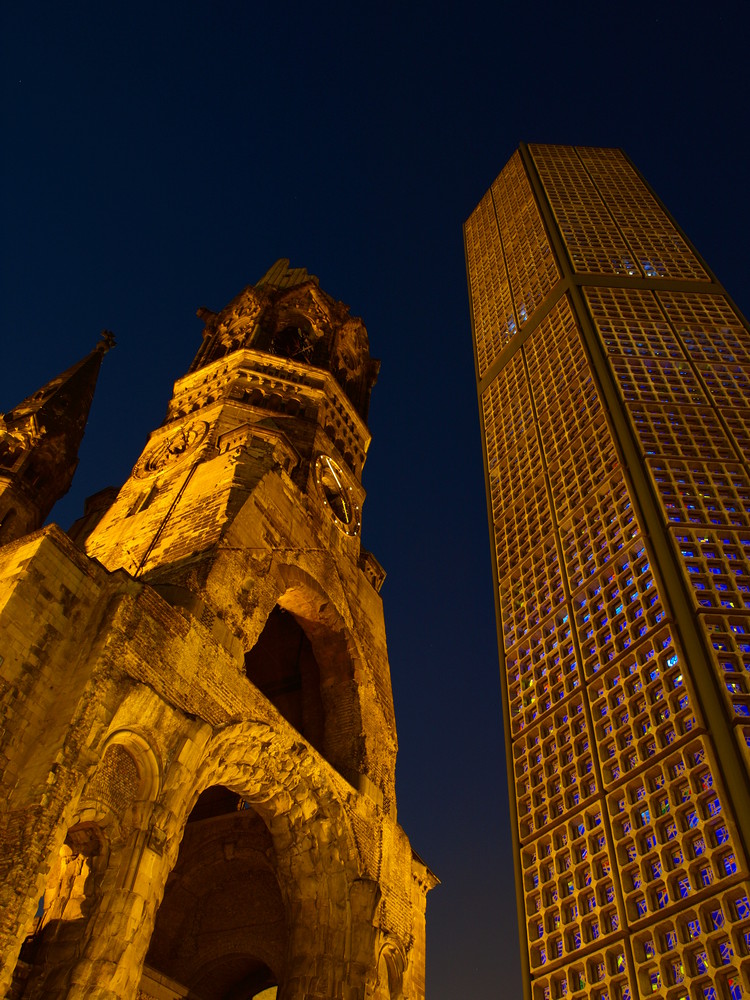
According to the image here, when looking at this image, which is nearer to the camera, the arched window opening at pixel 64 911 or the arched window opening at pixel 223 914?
the arched window opening at pixel 64 911

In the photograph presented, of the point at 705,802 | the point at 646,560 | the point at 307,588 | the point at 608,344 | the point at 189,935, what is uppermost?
the point at 608,344

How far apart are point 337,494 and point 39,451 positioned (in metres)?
7.78

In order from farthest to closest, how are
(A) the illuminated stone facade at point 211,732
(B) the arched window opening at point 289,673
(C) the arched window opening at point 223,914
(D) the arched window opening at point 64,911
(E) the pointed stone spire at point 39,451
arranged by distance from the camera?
(E) the pointed stone spire at point 39,451 < (B) the arched window opening at point 289,673 < (C) the arched window opening at point 223,914 < (A) the illuminated stone facade at point 211,732 < (D) the arched window opening at point 64,911

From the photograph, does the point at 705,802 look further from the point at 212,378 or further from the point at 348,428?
the point at 212,378

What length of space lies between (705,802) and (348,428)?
1503 centimetres

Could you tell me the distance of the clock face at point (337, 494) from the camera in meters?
17.9

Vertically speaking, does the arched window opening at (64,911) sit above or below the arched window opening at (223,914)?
below

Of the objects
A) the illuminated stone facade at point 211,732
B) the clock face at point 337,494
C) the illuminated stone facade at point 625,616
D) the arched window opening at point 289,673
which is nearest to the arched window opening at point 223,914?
the illuminated stone facade at point 211,732

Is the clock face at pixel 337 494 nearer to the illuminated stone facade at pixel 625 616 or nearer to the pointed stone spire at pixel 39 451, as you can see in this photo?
the illuminated stone facade at pixel 625 616

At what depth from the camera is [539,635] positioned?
454 inches

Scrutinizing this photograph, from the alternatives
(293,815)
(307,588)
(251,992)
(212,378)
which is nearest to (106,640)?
(293,815)

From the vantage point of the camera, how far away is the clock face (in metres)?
17.9

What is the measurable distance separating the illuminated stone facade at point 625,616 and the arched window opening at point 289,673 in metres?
4.76

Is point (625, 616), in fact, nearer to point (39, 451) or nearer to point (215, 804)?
point (215, 804)
